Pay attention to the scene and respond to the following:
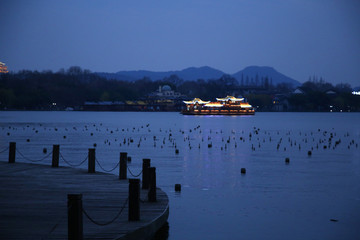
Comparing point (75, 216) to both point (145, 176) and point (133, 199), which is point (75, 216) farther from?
point (145, 176)

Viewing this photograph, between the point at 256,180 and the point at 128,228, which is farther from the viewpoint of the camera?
the point at 256,180

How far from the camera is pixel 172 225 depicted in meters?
21.5

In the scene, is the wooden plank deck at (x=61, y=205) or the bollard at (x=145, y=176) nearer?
the wooden plank deck at (x=61, y=205)

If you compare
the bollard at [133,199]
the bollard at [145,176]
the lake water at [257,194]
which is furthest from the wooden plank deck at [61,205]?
the lake water at [257,194]

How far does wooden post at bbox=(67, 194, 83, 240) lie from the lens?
12992mm

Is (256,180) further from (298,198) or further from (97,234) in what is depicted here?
(97,234)

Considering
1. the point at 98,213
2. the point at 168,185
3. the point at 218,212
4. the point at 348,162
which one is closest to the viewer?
the point at 98,213

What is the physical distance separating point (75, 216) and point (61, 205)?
526cm

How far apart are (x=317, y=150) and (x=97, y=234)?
50475 mm

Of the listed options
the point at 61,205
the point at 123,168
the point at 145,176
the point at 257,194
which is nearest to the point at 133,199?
the point at 61,205

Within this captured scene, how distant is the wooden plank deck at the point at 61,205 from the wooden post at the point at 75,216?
95 cm

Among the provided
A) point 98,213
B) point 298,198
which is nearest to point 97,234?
point 98,213

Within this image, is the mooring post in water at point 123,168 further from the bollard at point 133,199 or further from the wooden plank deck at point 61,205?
the bollard at point 133,199

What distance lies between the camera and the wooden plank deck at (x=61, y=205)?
1491 cm
